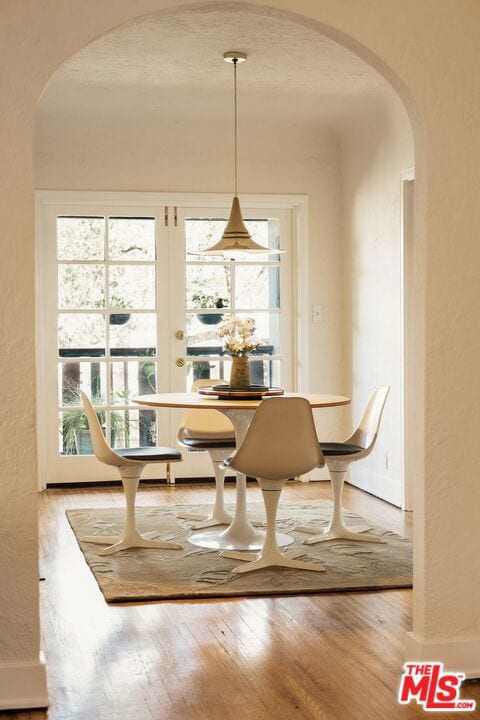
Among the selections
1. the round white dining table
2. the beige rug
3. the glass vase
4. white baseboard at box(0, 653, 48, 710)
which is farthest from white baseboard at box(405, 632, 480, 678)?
the glass vase

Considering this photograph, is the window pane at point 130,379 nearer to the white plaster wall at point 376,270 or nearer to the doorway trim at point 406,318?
the white plaster wall at point 376,270

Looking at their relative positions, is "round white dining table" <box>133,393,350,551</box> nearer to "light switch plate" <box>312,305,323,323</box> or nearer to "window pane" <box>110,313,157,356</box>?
"window pane" <box>110,313,157,356</box>

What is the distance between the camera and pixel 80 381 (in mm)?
6980

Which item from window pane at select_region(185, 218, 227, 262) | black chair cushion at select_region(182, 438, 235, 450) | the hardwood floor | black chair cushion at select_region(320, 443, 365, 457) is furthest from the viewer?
window pane at select_region(185, 218, 227, 262)

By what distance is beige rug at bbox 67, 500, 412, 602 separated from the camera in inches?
164

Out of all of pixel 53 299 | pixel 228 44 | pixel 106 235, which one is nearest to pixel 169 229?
pixel 106 235

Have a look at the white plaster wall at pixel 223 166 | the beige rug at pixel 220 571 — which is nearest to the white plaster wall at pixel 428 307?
the beige rug at pixel 220 571

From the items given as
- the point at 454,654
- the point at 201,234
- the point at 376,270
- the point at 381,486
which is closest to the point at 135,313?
the point at 201,234

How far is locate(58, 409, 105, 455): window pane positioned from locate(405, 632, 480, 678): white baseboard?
4.13 m

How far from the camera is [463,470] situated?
10.6ft

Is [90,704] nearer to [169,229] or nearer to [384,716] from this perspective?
[384,716]

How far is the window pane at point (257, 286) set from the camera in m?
7.25

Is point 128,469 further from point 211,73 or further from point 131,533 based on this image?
point 211,73

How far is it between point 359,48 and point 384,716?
81.3 inches
